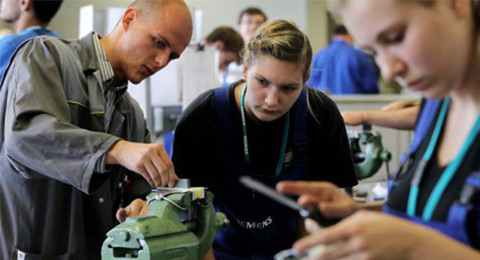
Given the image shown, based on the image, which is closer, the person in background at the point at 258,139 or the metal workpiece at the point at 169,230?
the metal workpiece at the point at 169,230

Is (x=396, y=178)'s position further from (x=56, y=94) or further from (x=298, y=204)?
(x=56, y=94)

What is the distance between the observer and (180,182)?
153 centimetres

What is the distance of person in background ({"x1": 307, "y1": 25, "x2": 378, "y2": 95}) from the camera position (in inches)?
178

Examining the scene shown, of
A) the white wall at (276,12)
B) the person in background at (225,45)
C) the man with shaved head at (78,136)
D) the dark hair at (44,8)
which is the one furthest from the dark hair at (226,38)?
the man with shaved head at (78,136)

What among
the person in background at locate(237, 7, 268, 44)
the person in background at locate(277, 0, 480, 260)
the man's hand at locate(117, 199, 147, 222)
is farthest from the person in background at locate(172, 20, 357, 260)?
the person in background at locate(237, 7, 268, 44)

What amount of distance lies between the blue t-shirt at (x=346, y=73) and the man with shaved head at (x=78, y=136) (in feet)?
9.05

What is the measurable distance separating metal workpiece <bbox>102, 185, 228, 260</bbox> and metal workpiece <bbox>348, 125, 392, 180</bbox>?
1.21 m

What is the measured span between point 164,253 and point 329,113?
0.82 m

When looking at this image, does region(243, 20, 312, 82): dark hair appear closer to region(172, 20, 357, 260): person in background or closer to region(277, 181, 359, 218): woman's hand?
region(172, 20, 357, 260): person in background

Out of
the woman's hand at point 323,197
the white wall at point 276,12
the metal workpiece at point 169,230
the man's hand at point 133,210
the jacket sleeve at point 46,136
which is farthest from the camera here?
the white wall at point 276,12

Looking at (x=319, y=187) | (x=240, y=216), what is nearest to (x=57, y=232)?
(x=240, y=216)

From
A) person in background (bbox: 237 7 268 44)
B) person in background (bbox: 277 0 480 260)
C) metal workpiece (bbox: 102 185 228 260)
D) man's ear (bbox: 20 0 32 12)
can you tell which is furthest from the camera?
person in background (bbox: 237 7 268 44)

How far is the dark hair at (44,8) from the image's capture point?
2.57 m

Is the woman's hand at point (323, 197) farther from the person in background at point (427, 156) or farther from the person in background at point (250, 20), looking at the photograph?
the person in background at point (250, 20)
